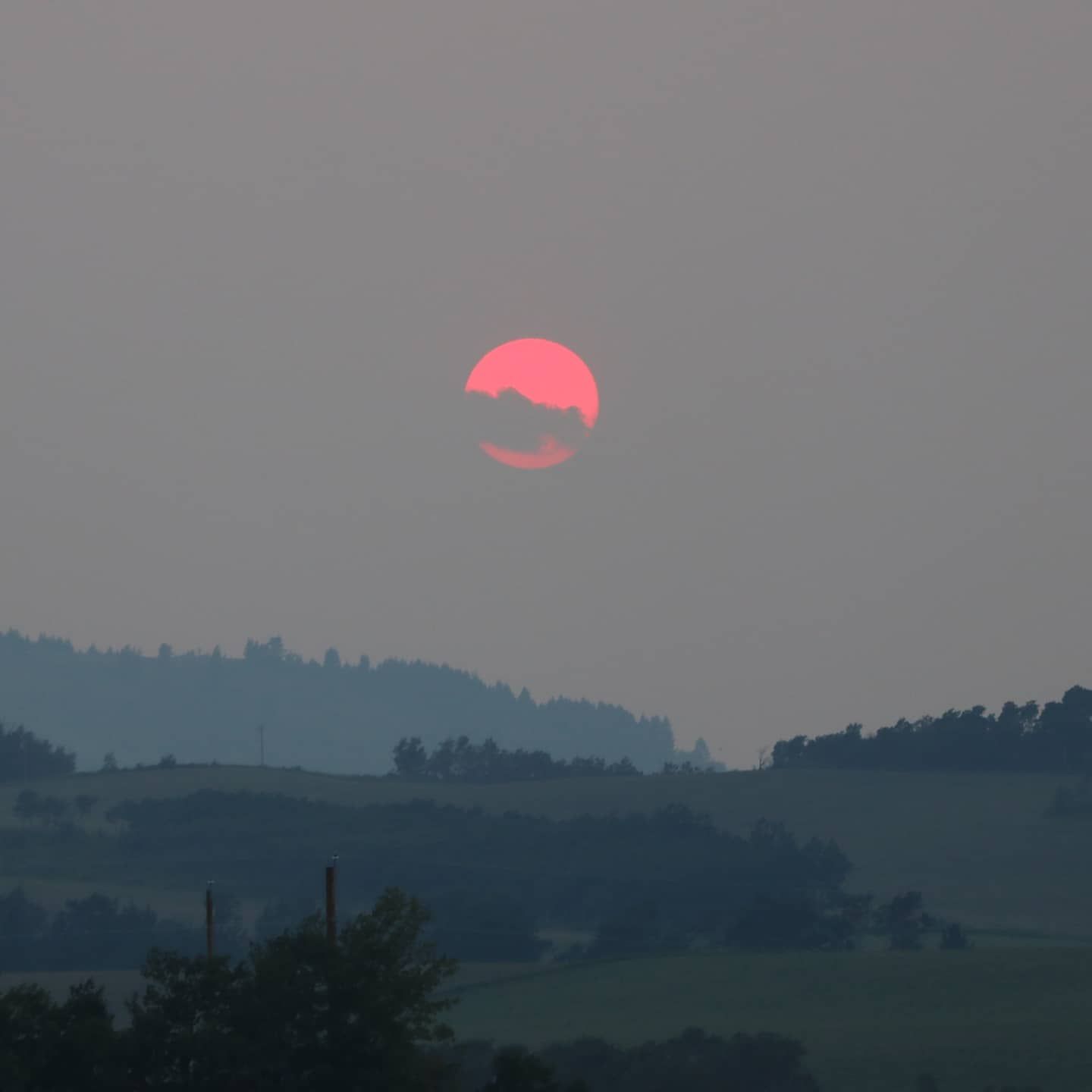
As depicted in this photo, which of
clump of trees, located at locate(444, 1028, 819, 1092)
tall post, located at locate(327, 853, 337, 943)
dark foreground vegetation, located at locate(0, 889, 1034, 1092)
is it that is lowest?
clump of trees, located at locate(444, 1028, 819, 1092)

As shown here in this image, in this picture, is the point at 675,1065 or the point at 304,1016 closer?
the point at 304,1016

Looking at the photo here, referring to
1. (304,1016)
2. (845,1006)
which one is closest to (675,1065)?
(845,1006)

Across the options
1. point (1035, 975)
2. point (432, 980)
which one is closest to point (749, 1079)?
point (1035, 975)

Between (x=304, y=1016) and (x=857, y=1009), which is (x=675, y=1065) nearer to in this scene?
(x=857, y=1009)

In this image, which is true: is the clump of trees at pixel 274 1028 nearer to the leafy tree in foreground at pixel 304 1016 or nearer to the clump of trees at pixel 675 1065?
the leafy tree in foreground at pixel 304 1016

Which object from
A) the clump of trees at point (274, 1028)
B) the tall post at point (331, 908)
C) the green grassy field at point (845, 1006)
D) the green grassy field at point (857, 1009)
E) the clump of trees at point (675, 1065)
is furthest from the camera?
the green grassy field at point (845, 1006)

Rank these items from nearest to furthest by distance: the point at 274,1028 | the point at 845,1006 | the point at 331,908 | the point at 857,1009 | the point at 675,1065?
the point at 274,1028 < the point at 331,908 < the point at 675,1065 < the point at 857,1009 < the point at 845,1006

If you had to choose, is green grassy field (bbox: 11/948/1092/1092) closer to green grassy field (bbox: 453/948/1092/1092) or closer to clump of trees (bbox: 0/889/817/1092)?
green grassy field (bbox: 453/948/1092/1092)

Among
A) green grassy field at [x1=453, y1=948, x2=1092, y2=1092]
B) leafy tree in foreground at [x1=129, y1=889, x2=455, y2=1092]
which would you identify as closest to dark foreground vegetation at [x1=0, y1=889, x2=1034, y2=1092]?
leafy tree in foreground at [x1=129, y1=889, x2=455, y2=1092]

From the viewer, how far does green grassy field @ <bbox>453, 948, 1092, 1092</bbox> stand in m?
120

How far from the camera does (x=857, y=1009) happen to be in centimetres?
14438

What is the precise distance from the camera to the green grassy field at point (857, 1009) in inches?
4710

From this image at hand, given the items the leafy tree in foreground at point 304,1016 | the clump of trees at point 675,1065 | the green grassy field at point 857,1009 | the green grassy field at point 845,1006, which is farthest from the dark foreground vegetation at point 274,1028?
the green grassy field at point 845,1006

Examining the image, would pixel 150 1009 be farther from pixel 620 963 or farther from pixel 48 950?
pixel 48 950
